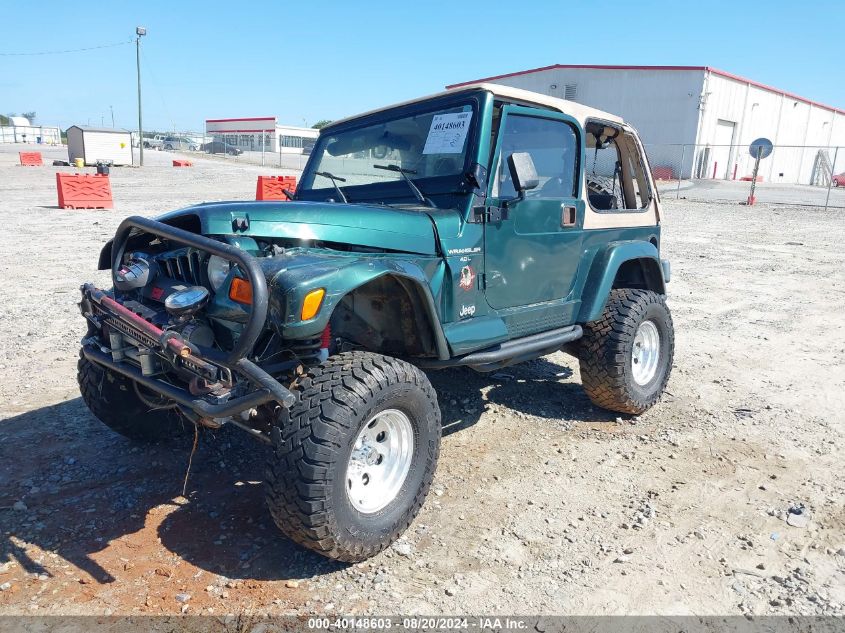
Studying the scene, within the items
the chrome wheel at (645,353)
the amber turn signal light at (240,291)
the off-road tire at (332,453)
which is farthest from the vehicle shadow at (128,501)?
the chrome wheel at (645,353)

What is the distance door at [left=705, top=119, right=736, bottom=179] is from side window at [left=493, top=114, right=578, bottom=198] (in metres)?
36.2

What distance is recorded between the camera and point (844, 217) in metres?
20.3

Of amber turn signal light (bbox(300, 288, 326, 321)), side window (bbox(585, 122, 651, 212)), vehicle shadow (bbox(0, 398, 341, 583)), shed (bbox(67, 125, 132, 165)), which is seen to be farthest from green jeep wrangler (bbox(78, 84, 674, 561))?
shed (bbox(67, 125, 132, 165))

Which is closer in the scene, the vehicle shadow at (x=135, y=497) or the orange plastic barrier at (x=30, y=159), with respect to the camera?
the vehicle shadow at (x=135, y=497)

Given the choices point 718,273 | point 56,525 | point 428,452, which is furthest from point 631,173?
point 718,273

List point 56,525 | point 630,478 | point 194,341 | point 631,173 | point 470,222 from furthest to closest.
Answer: point 631,173 < point 630,478 < point 470,222 < point 56,525 < point 194,341

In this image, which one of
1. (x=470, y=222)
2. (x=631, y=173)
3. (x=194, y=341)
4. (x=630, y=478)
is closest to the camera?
(x=194, y=341)

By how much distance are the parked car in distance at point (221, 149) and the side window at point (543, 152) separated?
159 ft

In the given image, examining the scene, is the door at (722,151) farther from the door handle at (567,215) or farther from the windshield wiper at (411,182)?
the windshield wiper at (411,182)

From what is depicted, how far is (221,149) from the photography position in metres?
52.8

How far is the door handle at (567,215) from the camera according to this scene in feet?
13.5

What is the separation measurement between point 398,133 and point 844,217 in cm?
2110

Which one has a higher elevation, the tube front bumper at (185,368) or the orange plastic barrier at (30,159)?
the orange plastic barrier at (30,159)

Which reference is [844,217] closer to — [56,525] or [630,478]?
[630,478]
